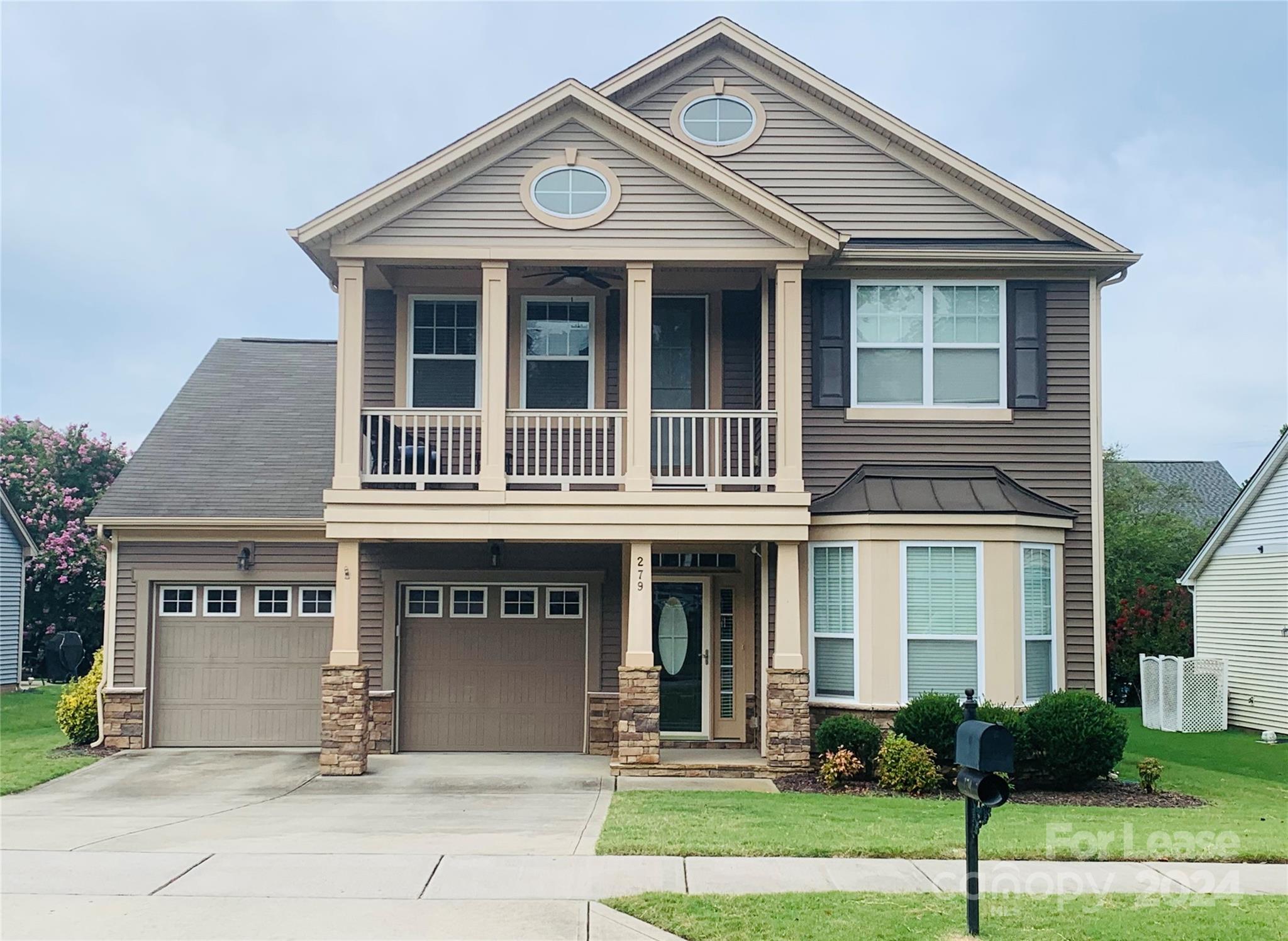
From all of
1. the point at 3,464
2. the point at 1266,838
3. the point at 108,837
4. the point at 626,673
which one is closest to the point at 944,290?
the point at 626,673

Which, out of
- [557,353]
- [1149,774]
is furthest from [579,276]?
[1149,774]

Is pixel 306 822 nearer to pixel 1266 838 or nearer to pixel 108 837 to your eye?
pixel 108 837

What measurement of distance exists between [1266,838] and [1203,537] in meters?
23.1

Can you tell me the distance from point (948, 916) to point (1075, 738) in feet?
19.5

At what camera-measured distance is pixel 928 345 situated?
14.5 metres

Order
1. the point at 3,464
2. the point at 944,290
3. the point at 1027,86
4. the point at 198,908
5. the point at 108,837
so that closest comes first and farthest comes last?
the point at 198,908, the point at 108,837, the point at 944,290, the point at 1027,86, the point at 3,464

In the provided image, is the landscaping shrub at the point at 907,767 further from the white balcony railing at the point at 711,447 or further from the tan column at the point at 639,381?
the tan column at the point at 639,381

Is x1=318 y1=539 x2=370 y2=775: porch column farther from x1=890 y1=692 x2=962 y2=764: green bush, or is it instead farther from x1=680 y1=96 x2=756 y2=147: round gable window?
x1=680 y1=96 x2=756 y2=147: round gable window

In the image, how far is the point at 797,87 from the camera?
1555cm

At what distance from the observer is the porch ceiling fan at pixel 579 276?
1462 centimetres

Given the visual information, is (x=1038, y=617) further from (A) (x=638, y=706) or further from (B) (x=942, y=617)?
(A) (x=638, y=706)

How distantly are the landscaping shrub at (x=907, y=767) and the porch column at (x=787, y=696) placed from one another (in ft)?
3.07

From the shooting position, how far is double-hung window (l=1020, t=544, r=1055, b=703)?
13.7 meters

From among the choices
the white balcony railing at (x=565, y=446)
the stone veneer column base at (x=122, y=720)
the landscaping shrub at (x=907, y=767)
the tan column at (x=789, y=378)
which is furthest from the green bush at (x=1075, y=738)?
the stone veneer column base at (x=122, y=720)
